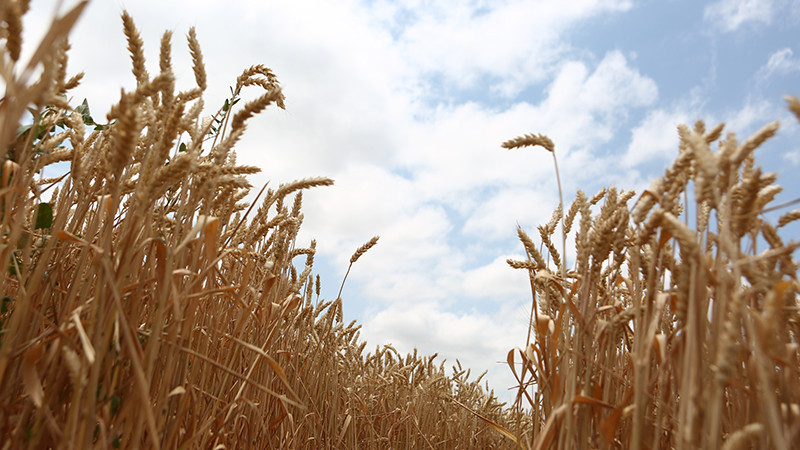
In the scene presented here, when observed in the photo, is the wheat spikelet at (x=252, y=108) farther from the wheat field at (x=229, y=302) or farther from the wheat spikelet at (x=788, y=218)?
the wheat spikelet at (x=788, y=218)

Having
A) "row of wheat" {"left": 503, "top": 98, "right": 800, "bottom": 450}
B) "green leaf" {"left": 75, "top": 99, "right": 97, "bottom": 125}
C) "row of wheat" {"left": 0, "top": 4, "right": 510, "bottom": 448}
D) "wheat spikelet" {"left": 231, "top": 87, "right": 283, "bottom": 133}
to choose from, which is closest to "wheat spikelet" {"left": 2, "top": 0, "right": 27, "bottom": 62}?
"row of wheat" {"left": 0, "top": 4, "right": 510, "bottom": 448}

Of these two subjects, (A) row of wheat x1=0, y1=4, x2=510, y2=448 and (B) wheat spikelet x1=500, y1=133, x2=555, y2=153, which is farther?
(B) wheat spikelet x1=500, y1=133, x2=555, y2=153

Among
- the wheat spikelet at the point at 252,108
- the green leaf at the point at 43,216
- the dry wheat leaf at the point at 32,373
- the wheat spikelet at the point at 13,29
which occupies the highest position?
the wheat spikelet at the point at 252,108

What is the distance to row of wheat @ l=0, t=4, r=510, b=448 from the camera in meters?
1.00

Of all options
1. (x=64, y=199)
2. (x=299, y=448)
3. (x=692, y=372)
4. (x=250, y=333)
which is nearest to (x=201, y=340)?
(x=250, y=333)

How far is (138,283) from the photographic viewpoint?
1.21 metres

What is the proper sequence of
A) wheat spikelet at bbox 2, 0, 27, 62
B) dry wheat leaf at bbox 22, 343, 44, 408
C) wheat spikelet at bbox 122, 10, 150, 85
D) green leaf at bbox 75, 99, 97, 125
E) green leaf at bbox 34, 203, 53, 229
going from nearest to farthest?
1. wheat spikelet at bbox 2, 0, 27, 62
2. dry wheat leaf at bbox 22, 343, 44, 408
3. wheat spikelet at bbox 122, 10, 150, 85
4. green leaf at bbox 34, 203, 53, 229
5. green leaf at bbox 75, 99, 97, 125

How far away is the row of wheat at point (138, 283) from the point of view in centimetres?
100

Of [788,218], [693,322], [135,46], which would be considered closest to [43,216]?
[135,46]

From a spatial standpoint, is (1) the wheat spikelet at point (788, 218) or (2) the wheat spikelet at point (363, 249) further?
(2) the wheat spikelet at point (363, 249)

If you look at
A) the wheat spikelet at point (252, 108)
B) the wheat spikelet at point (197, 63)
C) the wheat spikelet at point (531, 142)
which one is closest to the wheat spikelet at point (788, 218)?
the wheat spikelet at point (531, 142)

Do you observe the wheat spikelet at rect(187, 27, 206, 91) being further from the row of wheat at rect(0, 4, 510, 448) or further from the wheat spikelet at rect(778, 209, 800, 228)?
the wheat spikelet at rect(778, 209, 800, 228)

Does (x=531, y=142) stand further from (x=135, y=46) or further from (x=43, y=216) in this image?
(x=43, y=216)

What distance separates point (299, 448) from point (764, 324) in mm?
2344
